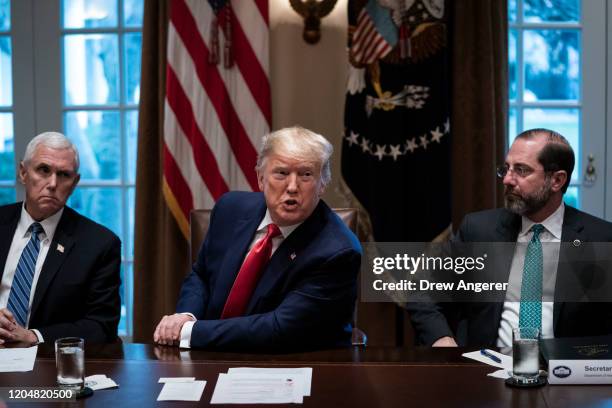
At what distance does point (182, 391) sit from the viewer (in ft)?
5.63

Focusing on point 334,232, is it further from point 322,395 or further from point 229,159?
point 229,159

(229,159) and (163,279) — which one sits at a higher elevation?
(229,159)

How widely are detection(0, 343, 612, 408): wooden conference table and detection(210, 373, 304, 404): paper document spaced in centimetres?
3

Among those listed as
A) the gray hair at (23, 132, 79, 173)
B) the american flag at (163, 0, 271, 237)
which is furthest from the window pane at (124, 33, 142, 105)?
the gray hair at (23, 132, 79, 173)

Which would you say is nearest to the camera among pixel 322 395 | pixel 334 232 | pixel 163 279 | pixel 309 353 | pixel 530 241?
pixel 322 395

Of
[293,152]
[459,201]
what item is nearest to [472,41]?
[459,201]

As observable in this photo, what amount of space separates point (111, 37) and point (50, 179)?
177cm

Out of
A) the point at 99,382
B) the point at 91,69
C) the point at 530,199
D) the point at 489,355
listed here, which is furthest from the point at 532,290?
the point at 91,69

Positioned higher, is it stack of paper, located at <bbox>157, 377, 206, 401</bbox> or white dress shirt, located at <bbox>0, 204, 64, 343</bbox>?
white dress shirt, located at <bbox>0, 204, 64, 343</bbox>

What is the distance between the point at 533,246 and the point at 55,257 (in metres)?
1.71

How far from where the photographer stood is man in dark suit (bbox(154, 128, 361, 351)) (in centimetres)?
215

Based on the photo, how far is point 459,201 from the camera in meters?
Result: 3.87

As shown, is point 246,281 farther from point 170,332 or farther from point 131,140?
point 131,140

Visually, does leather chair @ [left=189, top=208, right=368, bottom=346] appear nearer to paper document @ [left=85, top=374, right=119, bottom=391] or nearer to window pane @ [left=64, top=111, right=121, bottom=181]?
paper document @ [left=85, top=374, right=119, bottom=391]
